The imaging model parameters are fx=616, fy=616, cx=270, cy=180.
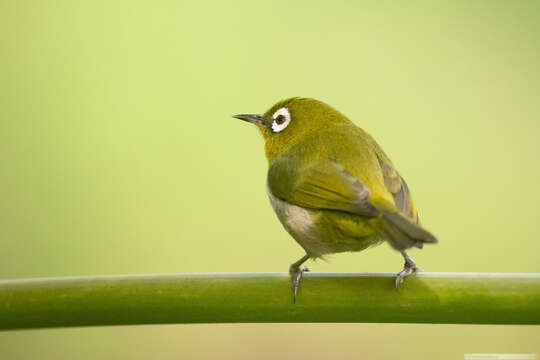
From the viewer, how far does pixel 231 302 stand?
162cm

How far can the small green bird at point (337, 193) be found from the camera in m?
2.02

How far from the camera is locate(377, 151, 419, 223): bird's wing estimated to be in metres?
2.27

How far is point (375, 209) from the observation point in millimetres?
2041

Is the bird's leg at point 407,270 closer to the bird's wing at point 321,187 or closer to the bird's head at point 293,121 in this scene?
the bird's wing at point 321,187

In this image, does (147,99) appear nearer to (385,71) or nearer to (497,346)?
(385,71)

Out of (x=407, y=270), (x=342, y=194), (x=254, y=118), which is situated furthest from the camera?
(x=254, y=118)

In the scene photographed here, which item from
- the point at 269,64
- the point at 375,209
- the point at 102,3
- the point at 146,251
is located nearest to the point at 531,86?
the point at 269,64

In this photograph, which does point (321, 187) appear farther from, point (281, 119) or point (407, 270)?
point (281, 119)

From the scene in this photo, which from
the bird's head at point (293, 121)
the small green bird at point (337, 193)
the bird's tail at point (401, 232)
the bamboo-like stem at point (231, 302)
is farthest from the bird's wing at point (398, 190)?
the bamboo-like stem at point (231, 302)

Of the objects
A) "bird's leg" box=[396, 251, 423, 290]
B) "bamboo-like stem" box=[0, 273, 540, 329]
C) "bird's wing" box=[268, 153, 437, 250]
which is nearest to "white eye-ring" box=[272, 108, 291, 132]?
"bird's wing" box=[268, 153, 437, 250]

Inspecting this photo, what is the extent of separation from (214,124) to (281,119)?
843 mm

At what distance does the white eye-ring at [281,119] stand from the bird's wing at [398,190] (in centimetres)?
60

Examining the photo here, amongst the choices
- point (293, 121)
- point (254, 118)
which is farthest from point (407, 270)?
point (254, 118)

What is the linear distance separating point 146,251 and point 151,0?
1.75m
